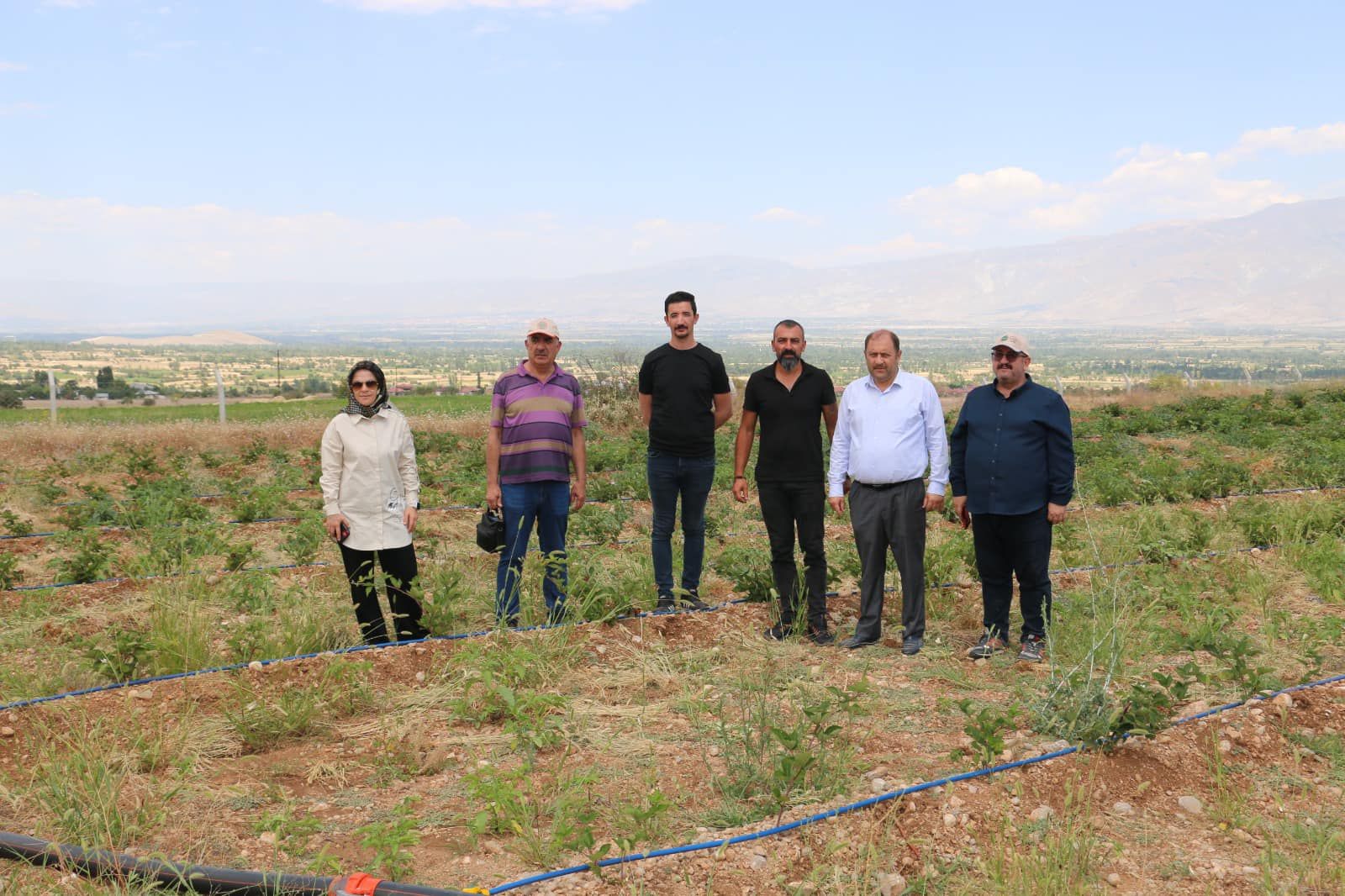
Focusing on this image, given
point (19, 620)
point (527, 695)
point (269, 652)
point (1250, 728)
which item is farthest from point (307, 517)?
point (1250, 728)

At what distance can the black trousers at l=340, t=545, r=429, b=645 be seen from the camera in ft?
18.9

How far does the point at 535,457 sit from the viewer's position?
5996 millimetres

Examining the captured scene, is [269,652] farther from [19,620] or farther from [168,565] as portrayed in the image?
[168,565]

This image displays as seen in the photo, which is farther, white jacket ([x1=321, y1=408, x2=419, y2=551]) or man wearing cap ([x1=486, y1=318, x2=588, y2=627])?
man wearing cap ([x1=486, y1=318, x2=588, y2=627])

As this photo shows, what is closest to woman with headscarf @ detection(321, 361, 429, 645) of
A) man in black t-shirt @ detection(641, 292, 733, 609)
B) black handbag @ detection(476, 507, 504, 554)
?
black handbag @ detection(476, 507, 504, 554)

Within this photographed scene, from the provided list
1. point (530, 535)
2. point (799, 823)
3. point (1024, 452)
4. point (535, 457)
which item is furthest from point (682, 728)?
point (1024, 452)

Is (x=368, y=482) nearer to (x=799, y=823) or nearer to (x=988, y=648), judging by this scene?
(x=799, y=823)

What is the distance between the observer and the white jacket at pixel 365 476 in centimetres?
565

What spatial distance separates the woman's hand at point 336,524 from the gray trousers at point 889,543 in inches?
108

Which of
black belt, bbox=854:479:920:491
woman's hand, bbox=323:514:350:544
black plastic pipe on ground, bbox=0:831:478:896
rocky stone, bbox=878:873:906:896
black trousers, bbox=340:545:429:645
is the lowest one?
rocky stone, bbox=878:873:906:896

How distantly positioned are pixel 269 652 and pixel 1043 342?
16556 cm

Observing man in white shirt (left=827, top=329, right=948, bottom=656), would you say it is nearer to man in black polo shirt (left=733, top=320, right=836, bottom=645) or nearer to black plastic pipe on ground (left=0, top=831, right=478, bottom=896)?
man in black polo shirt (left=733, top=320, right=836, bottom=645)

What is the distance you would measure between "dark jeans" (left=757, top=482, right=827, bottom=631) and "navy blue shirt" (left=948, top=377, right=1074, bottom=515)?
2.97 ft

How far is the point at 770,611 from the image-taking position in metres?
6.48
